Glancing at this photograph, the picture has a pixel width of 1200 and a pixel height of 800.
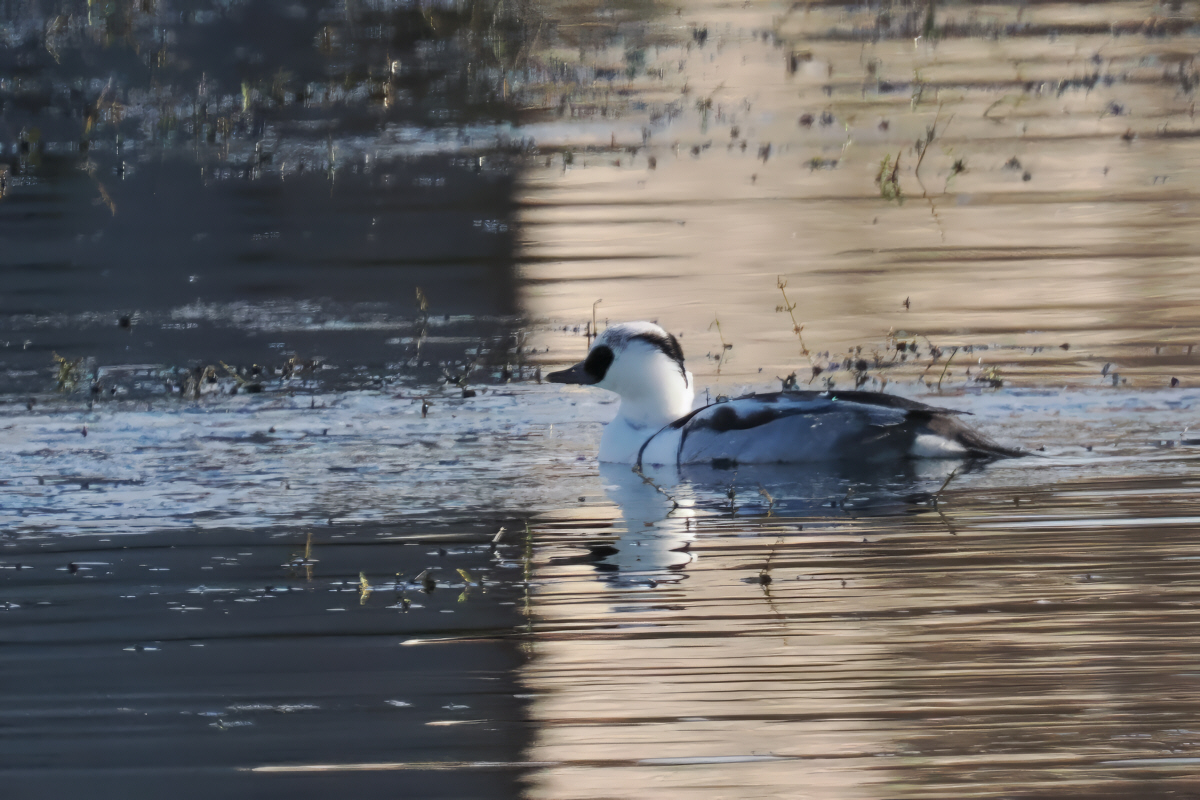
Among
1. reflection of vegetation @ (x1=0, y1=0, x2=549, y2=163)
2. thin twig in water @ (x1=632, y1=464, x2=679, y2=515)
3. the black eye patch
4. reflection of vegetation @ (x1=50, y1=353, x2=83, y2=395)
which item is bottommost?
thin twig in water @ (x1=632, y1=464, x2=679, y2=515)

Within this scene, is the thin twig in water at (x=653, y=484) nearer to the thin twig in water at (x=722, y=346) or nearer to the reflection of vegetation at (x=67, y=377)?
the thin twig in water at (x=722, y=346)

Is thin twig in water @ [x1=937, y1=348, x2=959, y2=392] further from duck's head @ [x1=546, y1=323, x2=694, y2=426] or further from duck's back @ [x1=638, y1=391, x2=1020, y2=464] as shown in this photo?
duck's head @ [x1=546, y1=323, x2=694, y2=426]

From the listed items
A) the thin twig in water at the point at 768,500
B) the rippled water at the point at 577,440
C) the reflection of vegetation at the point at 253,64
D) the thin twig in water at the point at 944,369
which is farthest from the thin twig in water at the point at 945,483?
the reflection of vegetation at the point at 253,64

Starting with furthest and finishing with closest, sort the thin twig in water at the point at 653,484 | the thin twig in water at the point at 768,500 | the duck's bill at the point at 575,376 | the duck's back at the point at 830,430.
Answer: the duck's bill at the point at 575,376
the duck's back at the point at 830,430
the thin twig in water at the point at 653,484
the thin twig in water at the point at 768,500

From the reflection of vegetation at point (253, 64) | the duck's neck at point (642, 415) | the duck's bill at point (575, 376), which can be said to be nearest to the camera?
the duck's neck at point (642, 415)

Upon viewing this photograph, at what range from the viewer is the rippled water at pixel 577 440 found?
6031 millimetres

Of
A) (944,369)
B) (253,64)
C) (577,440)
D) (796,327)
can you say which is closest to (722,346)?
(796,327)

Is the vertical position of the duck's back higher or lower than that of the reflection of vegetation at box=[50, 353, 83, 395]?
lower

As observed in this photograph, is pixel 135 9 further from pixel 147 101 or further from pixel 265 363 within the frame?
pixel 265 363

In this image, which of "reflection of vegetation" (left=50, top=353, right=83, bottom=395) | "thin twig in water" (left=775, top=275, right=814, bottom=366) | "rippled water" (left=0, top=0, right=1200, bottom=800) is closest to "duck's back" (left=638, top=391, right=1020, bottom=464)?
"rippled water" (left=0, top=0, right=1200, bottom=800)

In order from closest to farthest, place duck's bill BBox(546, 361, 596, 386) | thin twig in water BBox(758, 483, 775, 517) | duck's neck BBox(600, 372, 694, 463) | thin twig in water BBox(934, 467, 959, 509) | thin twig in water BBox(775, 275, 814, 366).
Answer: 1. thin twig in water BBox(758, 483, 775, 517)
2. thin twig in water BBox(934, 467, 959, 509)
3. duck's neck BBox(600, 372, 694, 463)
4. duck's bill BBox(546, 361, 596, 386)
5. thin twig in water BBox(775, 275, 814, 366)

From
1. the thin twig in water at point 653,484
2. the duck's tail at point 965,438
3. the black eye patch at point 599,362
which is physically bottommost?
the thin twig in water at point 653,484

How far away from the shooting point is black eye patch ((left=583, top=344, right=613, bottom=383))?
10.7m

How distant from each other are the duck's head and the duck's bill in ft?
0.09
